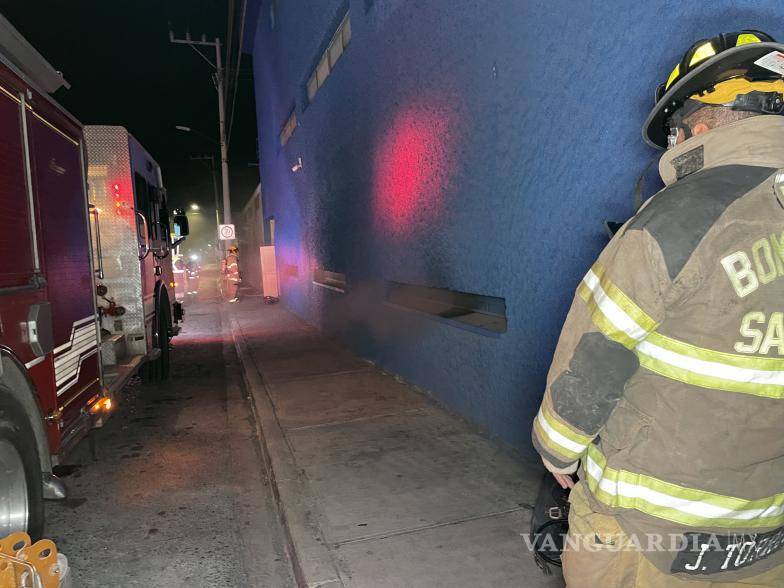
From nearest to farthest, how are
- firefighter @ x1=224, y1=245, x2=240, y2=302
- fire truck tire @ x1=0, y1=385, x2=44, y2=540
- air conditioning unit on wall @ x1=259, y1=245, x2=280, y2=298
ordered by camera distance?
fire truck tire @ x1=0, y1=385, x2=44, y2=540 < air conditioning unit on wall @ x1=259, y1=245, x2=280, y2=298 < firefighter @ x1=224, y1=245, x2=240, y2=302

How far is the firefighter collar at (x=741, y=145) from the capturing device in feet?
4.09

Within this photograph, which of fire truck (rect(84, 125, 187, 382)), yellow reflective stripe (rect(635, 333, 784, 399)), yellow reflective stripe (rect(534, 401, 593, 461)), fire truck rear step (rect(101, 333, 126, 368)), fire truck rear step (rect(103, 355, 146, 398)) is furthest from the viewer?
fire truck (rect(84, 125, 187, 382))

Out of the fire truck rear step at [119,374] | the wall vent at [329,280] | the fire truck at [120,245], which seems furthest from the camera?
the wall vent at [329,280]

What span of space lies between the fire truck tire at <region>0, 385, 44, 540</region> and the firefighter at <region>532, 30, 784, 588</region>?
2.45 m

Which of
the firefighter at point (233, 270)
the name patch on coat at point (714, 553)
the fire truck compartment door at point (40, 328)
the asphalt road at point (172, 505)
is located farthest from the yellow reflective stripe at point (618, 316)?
the firefighter at point (233, 270)

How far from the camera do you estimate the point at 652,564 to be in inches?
52.2

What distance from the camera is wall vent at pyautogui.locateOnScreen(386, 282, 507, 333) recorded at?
4.81 metres

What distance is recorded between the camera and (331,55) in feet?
30.0

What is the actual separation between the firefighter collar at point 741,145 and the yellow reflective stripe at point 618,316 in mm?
394

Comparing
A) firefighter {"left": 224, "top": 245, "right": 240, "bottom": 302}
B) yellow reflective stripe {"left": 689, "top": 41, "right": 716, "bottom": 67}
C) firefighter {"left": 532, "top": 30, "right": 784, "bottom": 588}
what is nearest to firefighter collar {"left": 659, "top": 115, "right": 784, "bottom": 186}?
firefighter {"left": 532, "top": 30, "right": 784, "bottom": 588}

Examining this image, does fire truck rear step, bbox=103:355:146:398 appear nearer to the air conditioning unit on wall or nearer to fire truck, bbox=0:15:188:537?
fire truck, bbox=0:15:188:537

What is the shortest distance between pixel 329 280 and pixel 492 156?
6550mm

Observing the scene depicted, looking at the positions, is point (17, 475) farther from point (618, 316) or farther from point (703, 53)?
point (703, 53)

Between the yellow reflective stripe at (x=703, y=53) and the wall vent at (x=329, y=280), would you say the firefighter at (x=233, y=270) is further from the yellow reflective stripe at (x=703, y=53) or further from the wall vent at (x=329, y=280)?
the yellow reflective stripe at (x=703, y=53)
